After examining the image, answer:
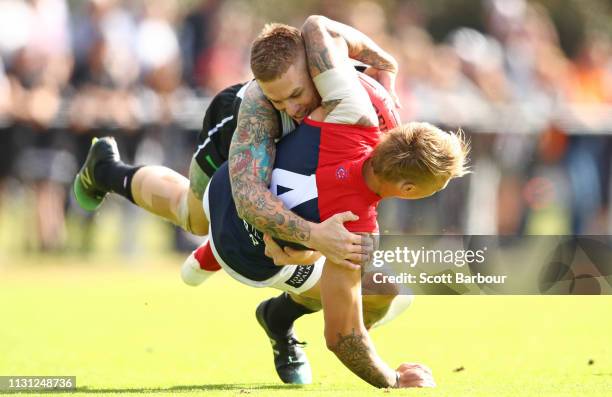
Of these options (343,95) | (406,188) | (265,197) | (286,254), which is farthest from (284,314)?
(343,95)

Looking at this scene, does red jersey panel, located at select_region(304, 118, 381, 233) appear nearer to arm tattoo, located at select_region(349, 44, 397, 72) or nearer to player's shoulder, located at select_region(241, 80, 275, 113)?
player's shoulder, located at select_region(241, 80, 275, 113)

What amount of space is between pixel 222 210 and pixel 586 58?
11.0 m

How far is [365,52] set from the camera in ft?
21.0

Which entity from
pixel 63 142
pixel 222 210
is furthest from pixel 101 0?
pixel 222 210

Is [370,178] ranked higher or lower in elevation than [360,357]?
higher

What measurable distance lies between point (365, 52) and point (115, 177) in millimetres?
1875

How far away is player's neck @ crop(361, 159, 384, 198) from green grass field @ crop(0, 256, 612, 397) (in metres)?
0.94

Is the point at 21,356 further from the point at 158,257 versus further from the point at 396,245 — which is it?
the point at 158,257

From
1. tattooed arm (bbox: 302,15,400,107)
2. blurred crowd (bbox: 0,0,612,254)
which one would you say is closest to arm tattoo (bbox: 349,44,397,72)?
tattooed arm (bbox: 302,15,400,107)

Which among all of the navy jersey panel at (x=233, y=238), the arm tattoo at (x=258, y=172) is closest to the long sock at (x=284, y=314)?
the navy jersey panel at (x=233, y=238)

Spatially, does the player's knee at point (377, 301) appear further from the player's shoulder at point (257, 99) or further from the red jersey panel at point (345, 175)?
the player's shoulder at point (257, 99)

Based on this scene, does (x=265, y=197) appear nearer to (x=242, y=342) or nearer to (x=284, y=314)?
(x=284, y=314)

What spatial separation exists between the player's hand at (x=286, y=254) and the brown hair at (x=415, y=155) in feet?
1.93

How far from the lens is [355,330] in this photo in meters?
5.42
